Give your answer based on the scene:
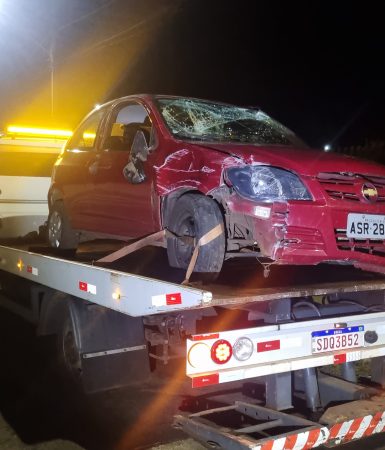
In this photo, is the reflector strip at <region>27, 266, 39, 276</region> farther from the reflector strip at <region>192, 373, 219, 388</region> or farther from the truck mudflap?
the reflector strip at <region>192, 373, 219, 388</region>

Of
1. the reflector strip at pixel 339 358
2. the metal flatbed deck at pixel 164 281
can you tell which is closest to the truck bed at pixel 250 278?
the metal flatbed deck at pixel 164 281

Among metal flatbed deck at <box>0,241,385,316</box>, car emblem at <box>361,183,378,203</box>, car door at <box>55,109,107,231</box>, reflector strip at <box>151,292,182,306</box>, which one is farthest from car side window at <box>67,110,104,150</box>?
car emblem at <box>361,183,378,203</box>

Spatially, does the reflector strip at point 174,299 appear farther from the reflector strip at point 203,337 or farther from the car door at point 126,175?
the car door at point 126,175

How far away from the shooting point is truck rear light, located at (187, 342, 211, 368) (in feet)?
10.1

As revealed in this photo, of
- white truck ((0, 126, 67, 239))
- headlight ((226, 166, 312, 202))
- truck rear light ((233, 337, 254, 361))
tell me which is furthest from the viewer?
white truck ((0, 126, 67, 239))

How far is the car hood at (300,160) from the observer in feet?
11.8

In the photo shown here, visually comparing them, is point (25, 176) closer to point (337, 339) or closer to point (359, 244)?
point (359, 244)

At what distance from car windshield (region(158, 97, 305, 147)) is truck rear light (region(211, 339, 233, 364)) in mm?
1796

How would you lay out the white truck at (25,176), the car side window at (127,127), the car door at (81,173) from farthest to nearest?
the white truck at (25,176)
the car door at (81,173)
the car side window at (127,127)

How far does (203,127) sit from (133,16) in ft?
37.7

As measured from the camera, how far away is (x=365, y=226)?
142 inches

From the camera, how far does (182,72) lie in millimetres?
20125

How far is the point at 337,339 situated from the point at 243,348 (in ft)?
2.21

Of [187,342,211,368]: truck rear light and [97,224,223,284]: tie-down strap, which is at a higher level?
[97,224,223,284]: tie-down strap
